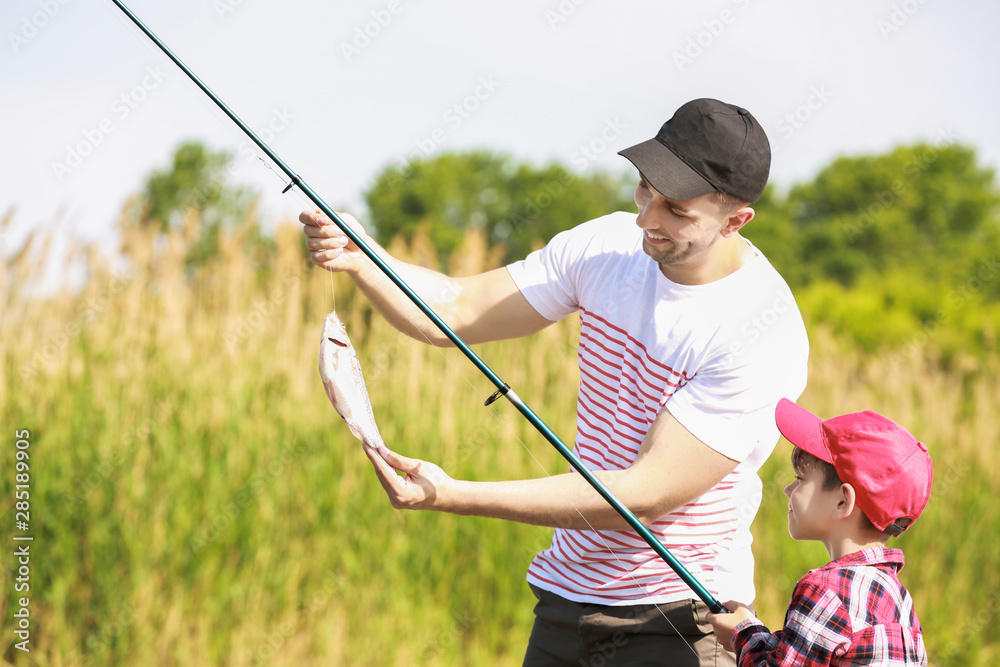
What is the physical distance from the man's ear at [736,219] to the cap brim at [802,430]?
422 mm

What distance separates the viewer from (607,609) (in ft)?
6.50

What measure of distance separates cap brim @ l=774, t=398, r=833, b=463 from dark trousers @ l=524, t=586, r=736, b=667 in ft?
1.75

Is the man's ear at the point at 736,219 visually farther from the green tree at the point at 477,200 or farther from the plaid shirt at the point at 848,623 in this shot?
the green tree at the point at 477,200

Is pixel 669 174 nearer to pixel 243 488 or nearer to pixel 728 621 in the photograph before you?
pixel 728 621

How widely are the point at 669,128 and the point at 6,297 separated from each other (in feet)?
9.84

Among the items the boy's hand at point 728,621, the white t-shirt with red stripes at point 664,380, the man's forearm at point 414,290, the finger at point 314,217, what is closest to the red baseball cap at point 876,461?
the white t-shirt with red stripes at point 664,380

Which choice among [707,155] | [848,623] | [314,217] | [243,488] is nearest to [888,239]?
[243,488]

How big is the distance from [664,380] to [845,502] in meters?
0.47

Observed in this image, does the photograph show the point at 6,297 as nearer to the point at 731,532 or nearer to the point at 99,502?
the point at 99,502

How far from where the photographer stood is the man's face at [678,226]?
180cm

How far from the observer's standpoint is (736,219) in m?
1.88

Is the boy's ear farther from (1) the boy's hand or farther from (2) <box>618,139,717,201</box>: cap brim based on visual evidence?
(2) <box>618,139,717,201</box>: cap brim

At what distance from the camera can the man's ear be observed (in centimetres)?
187

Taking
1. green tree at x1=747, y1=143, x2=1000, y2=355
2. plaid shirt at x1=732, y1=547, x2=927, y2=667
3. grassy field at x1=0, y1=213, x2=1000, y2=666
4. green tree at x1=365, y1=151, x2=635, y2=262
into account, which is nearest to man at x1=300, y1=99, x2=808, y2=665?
plaid shirt at x1=732, y1=547, x2=927, y2=667
